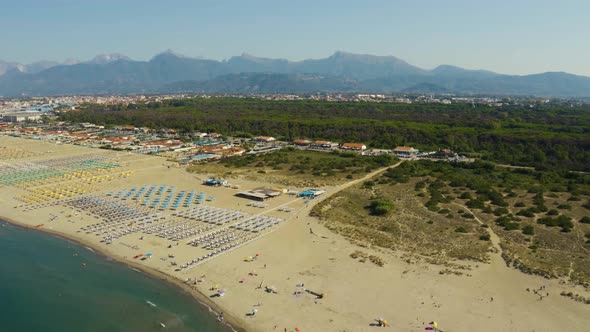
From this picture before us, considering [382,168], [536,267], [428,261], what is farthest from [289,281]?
[382,168]

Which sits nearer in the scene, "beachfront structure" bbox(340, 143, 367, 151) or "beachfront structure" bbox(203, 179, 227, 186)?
"beachfront structure" bbox(203, 179, 227, 186)

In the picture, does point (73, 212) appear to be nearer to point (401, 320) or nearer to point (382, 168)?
point (401, 320)

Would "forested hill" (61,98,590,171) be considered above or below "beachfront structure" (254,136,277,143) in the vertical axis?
above

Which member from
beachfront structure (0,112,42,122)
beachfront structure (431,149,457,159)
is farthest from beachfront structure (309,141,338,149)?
beachfront structure (0,112,42,122)

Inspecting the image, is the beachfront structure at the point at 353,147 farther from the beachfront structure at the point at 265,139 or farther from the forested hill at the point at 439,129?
the beachfront structure at the point at 265,139

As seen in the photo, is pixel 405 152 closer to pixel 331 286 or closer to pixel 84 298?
pixel 331 286

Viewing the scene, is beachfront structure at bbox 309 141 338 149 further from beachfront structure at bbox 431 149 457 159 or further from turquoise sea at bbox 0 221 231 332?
turquoise sea at bbox 0 221 231 332

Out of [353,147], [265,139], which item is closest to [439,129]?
[353,147]
